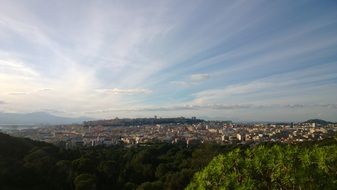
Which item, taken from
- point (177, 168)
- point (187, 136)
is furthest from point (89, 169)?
point (187, 136)

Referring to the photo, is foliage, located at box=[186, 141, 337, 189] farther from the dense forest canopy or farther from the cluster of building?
the cluster of building

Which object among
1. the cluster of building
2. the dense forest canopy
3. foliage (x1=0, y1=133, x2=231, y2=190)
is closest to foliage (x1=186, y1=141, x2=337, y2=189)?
the dense forest canopy

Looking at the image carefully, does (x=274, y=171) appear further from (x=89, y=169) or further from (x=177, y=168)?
(x=177, y=168)

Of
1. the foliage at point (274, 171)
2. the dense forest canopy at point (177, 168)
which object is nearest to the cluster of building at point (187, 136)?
the dense forest canopy at point (177, 168)

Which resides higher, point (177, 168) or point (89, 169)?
point (89, 169)

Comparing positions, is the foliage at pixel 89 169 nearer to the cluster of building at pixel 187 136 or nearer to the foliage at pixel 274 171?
the foliage at pixel 274 171

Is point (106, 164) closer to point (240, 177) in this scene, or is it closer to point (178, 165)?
point (178, 165)

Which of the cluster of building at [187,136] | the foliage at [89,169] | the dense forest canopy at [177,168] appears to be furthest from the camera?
the cluster of building at [187,136]

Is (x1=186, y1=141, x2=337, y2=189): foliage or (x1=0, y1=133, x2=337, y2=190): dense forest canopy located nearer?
(x1=186, y1=141, x2=337, y2=189): foliage

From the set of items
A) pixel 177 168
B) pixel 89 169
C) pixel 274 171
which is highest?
pixel 274 171

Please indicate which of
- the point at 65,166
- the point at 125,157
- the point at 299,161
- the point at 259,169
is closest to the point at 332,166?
the point at 299,161

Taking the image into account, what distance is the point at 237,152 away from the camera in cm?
1316

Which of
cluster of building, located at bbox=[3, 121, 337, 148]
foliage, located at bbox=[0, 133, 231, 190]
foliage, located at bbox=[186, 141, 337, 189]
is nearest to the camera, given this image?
foliage, located at bbox=[186, 141, 337, 189]

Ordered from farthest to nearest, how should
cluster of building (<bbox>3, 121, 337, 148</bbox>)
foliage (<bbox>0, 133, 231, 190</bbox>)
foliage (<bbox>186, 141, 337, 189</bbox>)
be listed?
cluster of building (<bbox>3, 121, 337, 148</bbox>)
foliage (<bbox>0, 133, 231, 190</bbox>)
foliage (<bbox>186, 141, 337, 189</bbox>)
